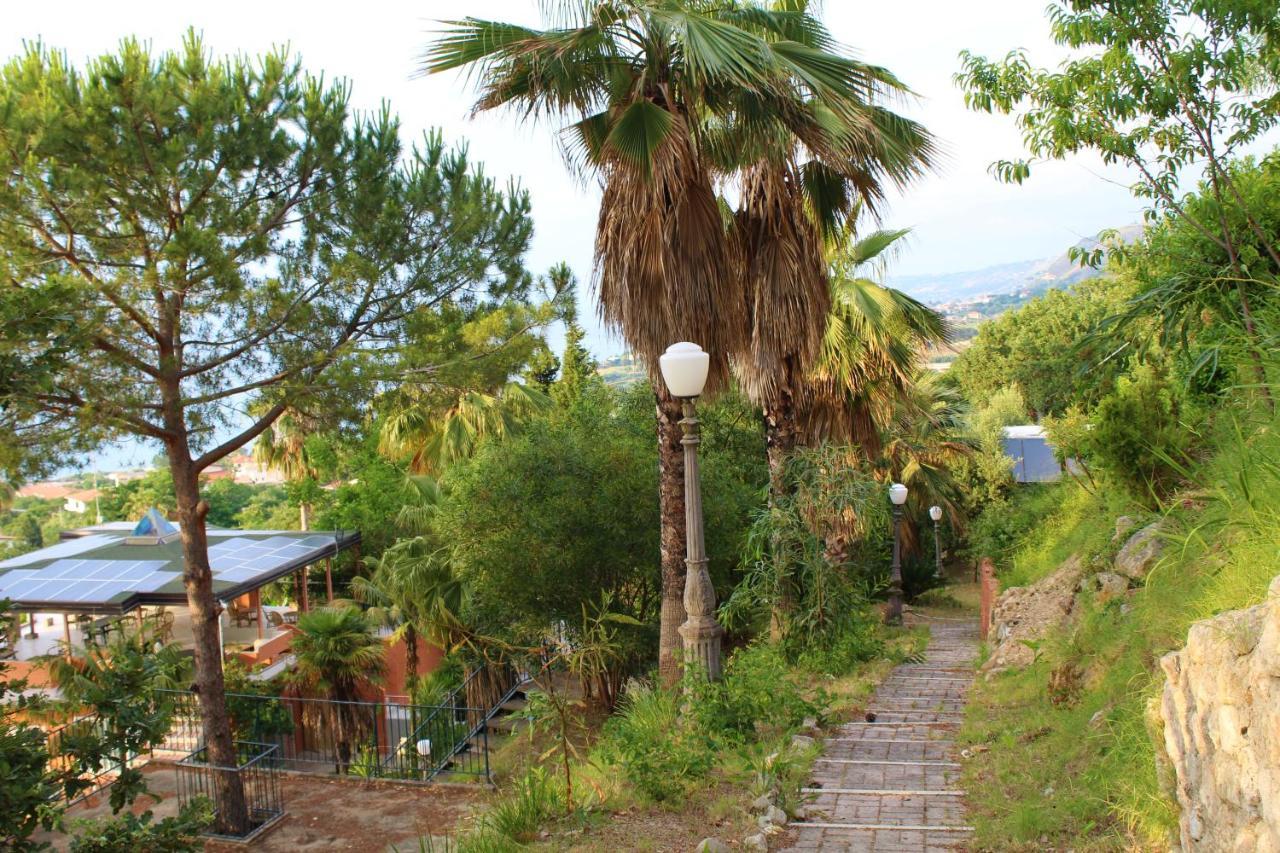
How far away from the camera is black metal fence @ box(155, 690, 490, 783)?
1352 centimetres

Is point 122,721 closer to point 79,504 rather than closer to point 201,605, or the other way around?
point 201,605

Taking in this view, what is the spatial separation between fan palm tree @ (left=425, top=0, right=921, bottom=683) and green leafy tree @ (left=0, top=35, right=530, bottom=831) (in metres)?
3.63

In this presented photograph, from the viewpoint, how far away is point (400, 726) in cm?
1819

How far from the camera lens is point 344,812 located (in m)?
12.0

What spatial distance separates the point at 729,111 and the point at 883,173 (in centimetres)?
179

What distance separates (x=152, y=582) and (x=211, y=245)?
9.54 metres

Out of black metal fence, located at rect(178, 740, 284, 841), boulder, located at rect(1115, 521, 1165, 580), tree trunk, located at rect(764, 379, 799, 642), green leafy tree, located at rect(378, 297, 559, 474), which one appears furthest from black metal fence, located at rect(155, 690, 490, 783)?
boulder, located at rect(1115, 521, 1165, 580)

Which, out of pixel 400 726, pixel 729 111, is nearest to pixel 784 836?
pixel 729 111

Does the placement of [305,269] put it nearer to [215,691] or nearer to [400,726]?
[215,691]

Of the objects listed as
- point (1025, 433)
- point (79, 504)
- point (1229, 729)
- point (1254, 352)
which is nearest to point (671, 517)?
point (1254, 352)

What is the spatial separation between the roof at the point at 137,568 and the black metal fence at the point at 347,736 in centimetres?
236

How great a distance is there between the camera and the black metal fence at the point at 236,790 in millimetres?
11578

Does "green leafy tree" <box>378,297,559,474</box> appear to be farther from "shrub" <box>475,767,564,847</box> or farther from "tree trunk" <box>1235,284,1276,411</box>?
"tree trunk" <box>1235,284,1276,411</box>

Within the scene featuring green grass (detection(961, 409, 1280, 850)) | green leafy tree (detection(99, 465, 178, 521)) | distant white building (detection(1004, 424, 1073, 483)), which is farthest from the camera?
green leafy tree (detection(99, 465, 178, 521))
